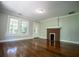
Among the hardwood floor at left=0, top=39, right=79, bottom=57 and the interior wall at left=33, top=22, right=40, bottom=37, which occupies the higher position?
the interior wall at left=33, top=22, right=40, bottom=37

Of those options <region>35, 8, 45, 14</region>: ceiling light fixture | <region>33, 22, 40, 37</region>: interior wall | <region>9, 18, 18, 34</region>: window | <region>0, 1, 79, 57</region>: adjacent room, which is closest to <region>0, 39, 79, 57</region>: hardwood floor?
<region>0, 1, 79, 57</region>: adjacent room

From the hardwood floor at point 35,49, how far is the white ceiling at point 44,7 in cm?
68

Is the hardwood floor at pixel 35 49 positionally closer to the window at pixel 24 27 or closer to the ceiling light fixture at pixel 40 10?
the window at pixel 24 27

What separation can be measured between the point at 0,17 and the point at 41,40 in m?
1.07

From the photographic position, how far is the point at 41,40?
1947 millimetres

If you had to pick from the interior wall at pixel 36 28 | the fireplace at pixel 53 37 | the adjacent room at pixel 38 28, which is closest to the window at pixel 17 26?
the adjacent room at pixel 38 28

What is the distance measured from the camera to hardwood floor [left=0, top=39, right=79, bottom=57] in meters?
1.76

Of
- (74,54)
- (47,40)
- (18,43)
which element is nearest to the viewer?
(74,54)

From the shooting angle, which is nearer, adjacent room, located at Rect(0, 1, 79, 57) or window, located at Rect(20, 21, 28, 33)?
adjacent room, located at Rect(0, 1, 79, 57)

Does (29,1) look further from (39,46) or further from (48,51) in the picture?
(48,51)

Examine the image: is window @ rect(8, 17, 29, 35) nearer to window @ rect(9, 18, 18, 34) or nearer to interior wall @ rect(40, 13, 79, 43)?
window @ rect(9, 18, 18, 34)

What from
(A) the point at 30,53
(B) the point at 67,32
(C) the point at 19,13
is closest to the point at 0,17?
(C) the point at 19,13

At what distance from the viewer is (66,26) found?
193cm

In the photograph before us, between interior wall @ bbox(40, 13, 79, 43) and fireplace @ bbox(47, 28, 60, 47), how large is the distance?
0.26ft
